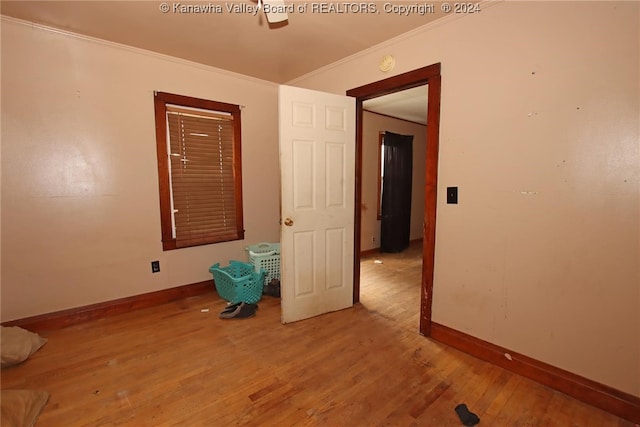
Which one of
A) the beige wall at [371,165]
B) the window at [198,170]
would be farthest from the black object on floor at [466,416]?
the beige wall at [371,165]

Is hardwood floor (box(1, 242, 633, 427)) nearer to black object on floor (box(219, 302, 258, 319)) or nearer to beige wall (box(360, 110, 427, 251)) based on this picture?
black object on floor (box(219, 302, 258, 319))

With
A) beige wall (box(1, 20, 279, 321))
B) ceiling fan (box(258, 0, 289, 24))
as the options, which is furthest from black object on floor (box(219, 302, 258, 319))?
ceiling fan (box(258, 0, 289, 24))

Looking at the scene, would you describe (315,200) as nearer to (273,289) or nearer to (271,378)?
(273,289)

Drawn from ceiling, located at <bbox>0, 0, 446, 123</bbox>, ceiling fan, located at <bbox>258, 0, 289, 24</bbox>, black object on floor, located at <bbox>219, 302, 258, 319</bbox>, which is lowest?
black object on floor, located at <bbox>219, 302, 258, 319</bbox>

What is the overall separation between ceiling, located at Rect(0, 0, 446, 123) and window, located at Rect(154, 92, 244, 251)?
0.53 metres

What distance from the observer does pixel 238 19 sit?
2.21 meters

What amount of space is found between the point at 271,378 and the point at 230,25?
8.52ft

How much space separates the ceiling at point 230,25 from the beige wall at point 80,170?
233 millimetres

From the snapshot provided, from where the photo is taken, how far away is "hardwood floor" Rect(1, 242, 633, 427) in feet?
5.22

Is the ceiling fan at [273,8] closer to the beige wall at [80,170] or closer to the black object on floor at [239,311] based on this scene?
the beige wall at [80,170]

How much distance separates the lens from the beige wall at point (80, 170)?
2320mm

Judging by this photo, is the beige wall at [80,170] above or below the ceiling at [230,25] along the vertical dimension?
below

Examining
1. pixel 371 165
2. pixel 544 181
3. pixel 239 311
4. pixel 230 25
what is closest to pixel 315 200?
pixel 239 311

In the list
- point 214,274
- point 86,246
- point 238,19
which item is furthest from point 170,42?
point 214,274
